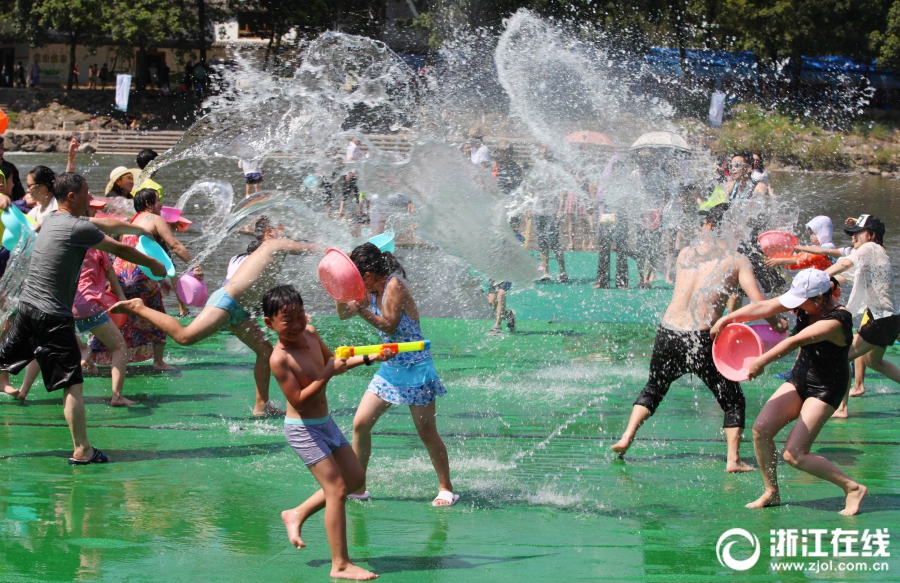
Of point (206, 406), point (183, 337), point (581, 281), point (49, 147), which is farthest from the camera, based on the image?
point (49, 147)

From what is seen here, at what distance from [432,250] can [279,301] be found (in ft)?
33.9

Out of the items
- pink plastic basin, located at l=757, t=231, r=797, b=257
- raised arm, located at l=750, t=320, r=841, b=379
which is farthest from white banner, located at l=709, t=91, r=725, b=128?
raised arm, located at l=750, t=320, r=841, b=379

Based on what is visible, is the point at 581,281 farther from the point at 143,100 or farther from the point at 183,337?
the point at 143,100

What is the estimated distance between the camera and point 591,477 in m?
6.15

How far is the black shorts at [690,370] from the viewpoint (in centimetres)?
637

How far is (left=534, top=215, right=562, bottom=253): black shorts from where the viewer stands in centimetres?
1387

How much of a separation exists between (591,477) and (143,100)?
47239 mm

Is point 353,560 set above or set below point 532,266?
below

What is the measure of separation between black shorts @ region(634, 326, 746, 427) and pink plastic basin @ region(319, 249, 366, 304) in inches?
89.6

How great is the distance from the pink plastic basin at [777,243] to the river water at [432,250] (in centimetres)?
411

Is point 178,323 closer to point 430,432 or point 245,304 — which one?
point 245,304

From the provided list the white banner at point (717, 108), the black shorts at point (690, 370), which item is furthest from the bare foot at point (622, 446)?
the white banner at point (717, 108)

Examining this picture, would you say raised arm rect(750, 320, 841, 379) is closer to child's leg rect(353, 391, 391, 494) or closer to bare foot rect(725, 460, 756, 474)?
bare foot rect(725, 460, 756, 474)

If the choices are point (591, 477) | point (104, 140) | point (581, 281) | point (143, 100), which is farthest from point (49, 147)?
point (591, 477)
